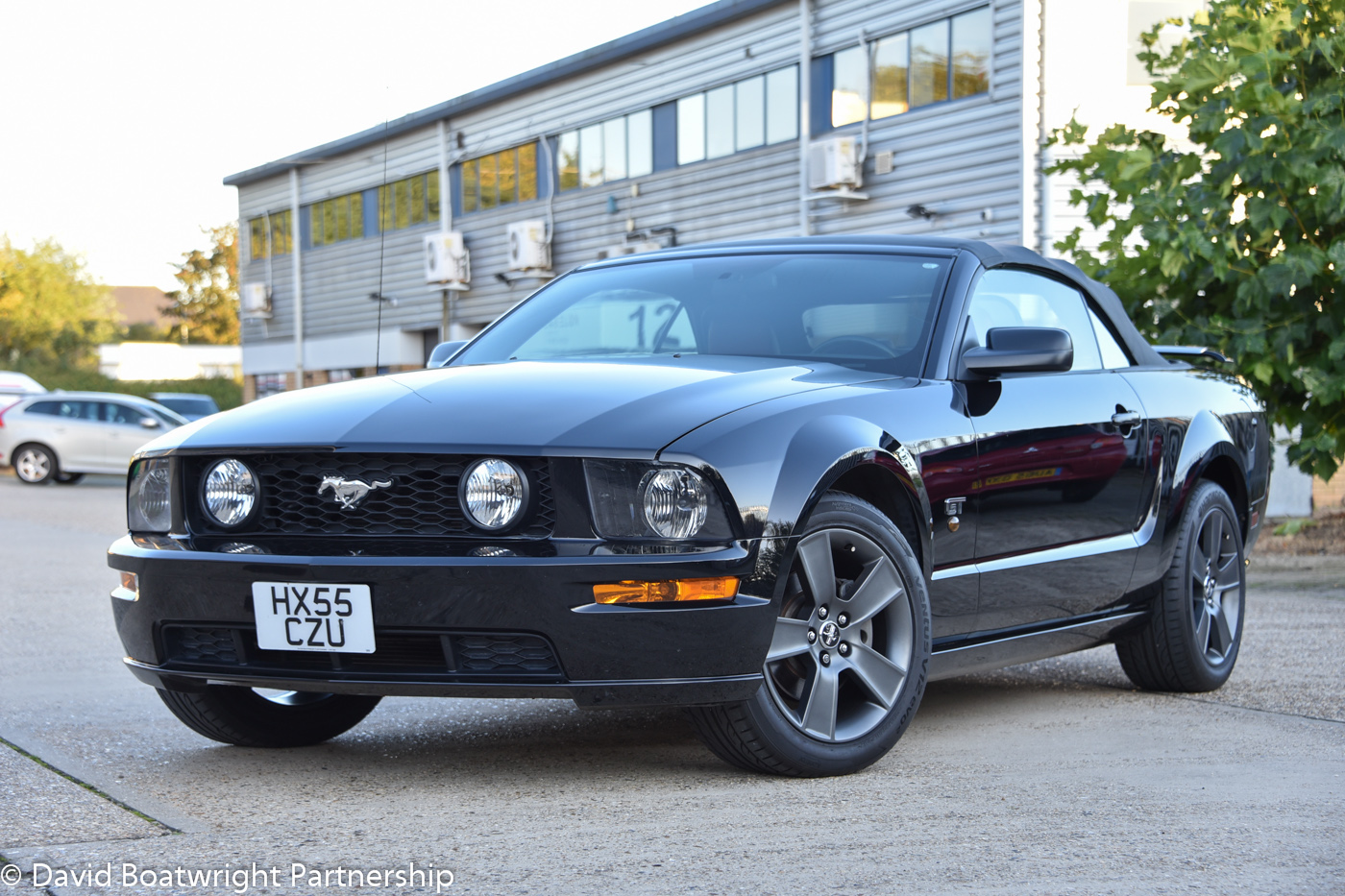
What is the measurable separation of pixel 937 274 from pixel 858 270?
251 mm

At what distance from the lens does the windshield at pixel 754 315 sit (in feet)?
15.6

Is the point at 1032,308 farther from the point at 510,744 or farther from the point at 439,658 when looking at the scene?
the point at 439,658

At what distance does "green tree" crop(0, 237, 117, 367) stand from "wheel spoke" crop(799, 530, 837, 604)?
223 feet

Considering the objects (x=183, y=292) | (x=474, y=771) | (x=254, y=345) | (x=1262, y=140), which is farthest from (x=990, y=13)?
(x=183, y=292)

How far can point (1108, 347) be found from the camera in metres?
5.70

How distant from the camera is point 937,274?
494 cm

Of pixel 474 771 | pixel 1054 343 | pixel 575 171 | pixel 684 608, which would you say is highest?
pixel 575 171

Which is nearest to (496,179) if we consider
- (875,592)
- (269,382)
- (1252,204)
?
(269,382)

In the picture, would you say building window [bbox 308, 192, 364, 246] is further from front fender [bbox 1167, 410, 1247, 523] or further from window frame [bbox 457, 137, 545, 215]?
front fender [bbox 1167, 410, 1247, 523]

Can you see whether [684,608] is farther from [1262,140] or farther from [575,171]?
[575,171]

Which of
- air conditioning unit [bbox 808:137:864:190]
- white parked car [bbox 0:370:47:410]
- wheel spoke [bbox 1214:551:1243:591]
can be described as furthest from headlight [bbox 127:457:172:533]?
white parked car [bbox 0:370:47:410]

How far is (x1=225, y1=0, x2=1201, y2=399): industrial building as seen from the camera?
60.5 feet

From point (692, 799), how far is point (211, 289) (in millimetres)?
95792

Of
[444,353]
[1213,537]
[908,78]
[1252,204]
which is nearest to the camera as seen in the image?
[444,353]
